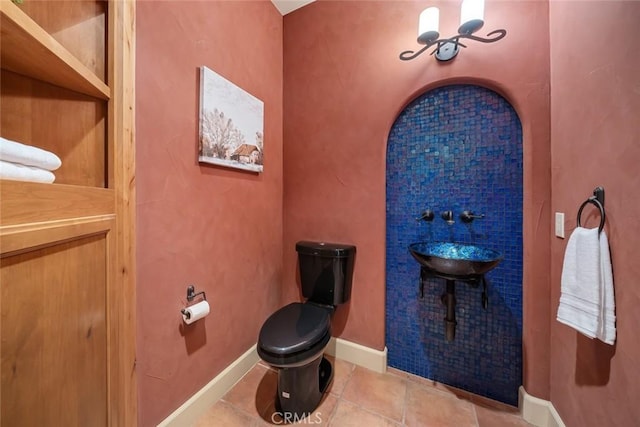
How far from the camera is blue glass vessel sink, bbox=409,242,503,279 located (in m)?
1.11

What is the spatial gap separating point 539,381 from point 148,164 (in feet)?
7.10

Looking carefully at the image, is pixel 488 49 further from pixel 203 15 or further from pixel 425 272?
pixel 203 15

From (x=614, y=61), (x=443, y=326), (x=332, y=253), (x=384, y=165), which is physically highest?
(x=614, y=61)

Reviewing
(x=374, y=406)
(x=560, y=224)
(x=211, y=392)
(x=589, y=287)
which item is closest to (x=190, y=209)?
(x=211, y=392)

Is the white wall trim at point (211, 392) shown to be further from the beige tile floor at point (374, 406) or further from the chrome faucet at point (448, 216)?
the chrome faucet at point (448, 216)

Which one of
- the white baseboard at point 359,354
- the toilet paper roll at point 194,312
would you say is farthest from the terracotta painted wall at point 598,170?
the toilet paper roll at point 194,312

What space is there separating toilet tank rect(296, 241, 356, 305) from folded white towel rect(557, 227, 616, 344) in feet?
3.35

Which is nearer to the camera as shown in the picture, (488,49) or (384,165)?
(488,49)

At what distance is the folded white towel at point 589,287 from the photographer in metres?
0.78

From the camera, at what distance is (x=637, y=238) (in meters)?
0.70

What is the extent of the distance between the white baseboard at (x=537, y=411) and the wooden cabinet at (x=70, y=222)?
1.84 meters

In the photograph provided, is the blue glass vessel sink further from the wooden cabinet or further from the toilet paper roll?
the wooden cabinet

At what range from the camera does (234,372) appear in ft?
4.75

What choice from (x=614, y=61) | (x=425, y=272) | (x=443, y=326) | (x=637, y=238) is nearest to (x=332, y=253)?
(x=425, y=272)
